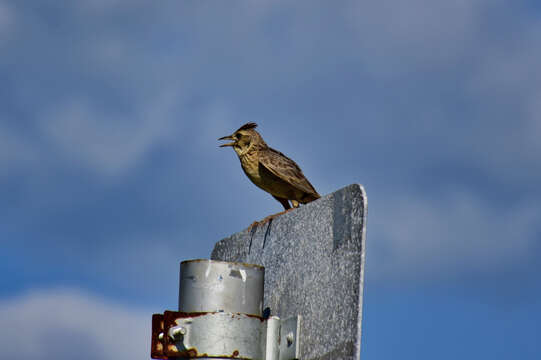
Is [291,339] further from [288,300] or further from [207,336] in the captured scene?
[207,336]

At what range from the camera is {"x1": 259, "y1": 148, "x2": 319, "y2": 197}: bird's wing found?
28.2 ft

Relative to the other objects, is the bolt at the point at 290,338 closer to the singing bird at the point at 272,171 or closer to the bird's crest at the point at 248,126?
the singing bird at the point at 272,171

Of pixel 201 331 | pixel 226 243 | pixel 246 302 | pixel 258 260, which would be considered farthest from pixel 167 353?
pixel 226 243

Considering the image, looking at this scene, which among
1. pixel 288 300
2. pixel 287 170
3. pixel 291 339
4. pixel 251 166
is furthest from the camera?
pixel 251 166

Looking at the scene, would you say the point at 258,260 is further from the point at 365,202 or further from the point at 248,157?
the point at 248,157

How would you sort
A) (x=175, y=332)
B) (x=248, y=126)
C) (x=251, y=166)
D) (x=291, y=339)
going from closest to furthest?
(x=175, y=332) → (x=291, y=339) → (x=251, y=166) → (x=248, y=126)

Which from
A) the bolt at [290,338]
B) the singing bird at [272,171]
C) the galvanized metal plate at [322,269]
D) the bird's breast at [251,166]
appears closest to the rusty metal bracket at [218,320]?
the bolt at [290,338]

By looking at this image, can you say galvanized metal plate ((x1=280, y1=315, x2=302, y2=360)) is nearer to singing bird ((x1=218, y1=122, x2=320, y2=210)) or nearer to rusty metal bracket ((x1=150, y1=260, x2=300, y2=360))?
rusty metal bracket ((x1=150, y1=260, x2=300, y2=360))

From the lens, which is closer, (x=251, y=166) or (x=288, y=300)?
(x=288, y=300)

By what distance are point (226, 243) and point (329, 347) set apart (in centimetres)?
143

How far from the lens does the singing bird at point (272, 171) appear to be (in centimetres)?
866

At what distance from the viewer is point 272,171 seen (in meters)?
8.74

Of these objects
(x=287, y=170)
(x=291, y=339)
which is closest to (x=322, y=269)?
(x=291, y=339)

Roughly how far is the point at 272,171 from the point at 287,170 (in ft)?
0.50
